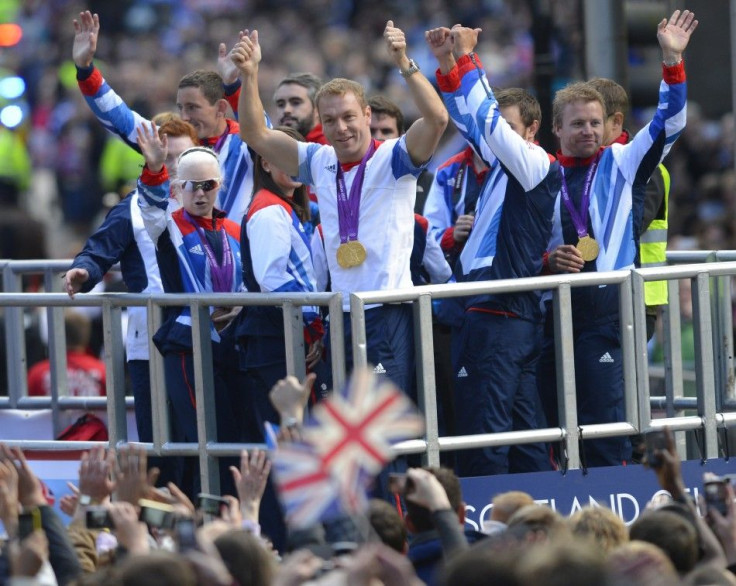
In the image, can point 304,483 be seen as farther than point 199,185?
No

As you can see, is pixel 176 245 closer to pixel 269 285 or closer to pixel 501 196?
pixel 269 285

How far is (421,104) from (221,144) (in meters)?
2.17

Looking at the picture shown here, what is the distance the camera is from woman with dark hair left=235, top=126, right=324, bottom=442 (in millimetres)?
8203

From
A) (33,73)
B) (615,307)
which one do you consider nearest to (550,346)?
(615,307)

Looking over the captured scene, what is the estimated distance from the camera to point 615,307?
852cm

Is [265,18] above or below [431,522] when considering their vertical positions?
above

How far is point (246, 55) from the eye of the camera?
828cm

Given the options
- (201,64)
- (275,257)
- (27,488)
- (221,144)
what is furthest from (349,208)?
(201,64)

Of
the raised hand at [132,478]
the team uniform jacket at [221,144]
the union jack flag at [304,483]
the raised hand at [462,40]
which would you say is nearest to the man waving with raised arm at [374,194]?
the raised hand at [462,40]

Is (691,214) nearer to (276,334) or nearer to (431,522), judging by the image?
(276,334)

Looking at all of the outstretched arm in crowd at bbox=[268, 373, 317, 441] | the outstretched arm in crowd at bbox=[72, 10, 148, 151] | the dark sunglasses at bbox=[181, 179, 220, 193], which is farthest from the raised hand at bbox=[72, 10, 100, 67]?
the outstretched arm in crowd at bbox=[268, 373, 317, 441]

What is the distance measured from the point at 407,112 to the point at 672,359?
14090 millimetres

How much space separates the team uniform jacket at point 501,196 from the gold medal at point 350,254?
0.66 meters

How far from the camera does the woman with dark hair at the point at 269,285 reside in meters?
8.20
